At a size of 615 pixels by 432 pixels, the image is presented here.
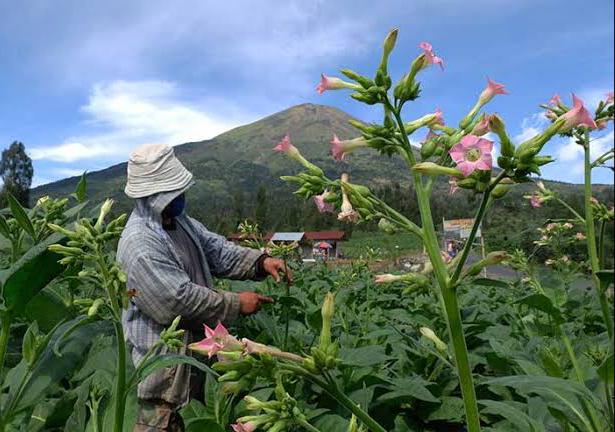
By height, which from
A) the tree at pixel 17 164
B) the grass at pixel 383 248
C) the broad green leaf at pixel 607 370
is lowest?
the grass at pixel 383 248

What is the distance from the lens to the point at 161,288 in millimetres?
3406

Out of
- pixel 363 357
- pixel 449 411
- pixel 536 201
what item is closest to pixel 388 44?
pixel 363 357

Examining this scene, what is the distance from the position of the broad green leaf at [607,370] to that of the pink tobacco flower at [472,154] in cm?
67

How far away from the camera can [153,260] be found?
3.45m

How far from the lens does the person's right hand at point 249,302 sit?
3643 mm

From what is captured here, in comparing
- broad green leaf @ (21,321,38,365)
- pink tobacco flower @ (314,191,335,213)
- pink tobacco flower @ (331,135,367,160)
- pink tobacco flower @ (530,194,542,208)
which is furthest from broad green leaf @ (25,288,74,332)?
pink tobacco flower @ (530,194,542,208)

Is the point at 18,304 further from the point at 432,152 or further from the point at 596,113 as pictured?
the point at 596,113

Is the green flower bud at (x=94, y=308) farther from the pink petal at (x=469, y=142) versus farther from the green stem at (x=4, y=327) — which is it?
the pink petal at (x=469, y=142)

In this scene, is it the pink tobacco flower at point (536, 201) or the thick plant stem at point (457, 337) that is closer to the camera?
the thick plant stem at point (457, 337)

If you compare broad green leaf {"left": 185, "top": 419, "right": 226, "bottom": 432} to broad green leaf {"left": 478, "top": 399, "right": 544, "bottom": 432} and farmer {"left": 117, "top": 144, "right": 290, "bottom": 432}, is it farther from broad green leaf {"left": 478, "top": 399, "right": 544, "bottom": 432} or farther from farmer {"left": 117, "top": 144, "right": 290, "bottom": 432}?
farmer {"left": 117, "top": 144, "right": 290, "bottom": 432}

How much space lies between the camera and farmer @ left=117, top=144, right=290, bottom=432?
3.43 metres

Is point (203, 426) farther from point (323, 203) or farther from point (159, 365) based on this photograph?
point (323, 203)

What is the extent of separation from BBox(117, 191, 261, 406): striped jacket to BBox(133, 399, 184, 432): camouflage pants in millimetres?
59

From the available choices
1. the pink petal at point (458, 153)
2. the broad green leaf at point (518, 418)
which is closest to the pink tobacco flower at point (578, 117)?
the pink petal at point (458, 153)
